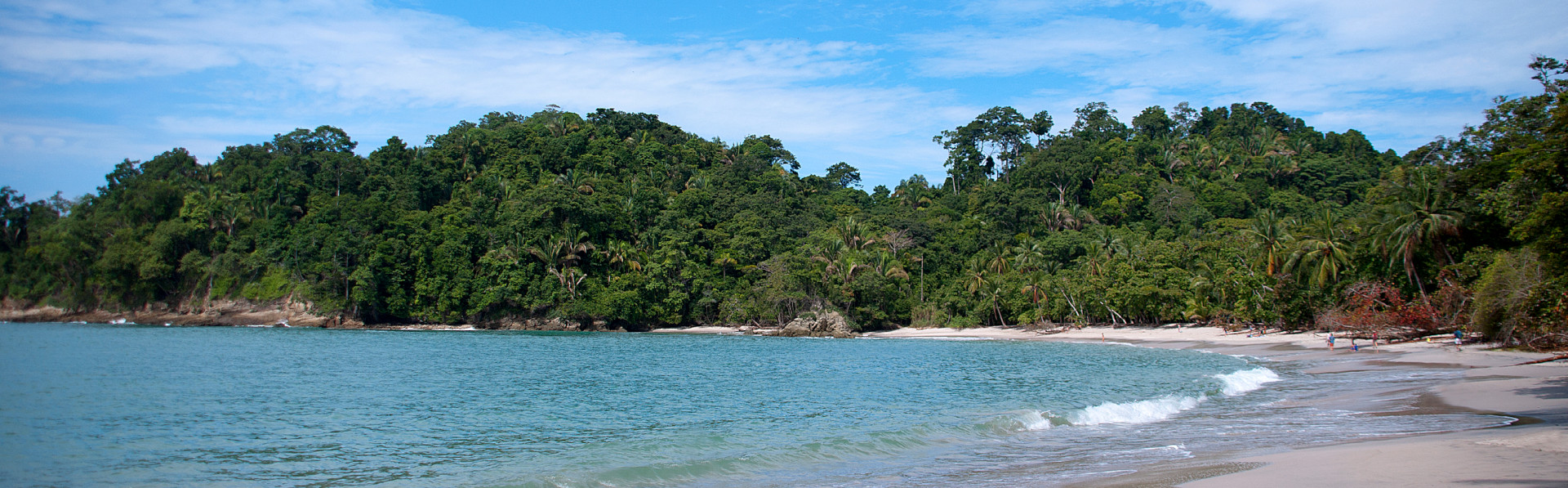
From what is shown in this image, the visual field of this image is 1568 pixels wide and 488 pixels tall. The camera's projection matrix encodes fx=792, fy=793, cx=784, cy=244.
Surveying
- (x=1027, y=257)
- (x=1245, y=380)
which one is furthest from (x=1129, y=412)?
(x=1027, y=257)

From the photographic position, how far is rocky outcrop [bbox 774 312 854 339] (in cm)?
5934

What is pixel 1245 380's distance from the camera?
21.4 m

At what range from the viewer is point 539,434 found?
1493cm

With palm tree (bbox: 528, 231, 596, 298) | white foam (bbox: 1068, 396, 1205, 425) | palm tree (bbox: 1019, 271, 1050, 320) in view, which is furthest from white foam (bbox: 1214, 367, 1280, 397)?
palm tree (bbox: 528, 231, 596, 298)

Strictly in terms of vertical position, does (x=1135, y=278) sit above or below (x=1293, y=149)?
below

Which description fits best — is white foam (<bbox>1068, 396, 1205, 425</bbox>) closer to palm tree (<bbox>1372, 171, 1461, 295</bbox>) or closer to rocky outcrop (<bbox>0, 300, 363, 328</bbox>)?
palm tree (<bbox>1372, 171, 1461, 295</bbox>)

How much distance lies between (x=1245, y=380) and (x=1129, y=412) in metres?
7.82

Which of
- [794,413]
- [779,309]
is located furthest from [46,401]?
[779,309]

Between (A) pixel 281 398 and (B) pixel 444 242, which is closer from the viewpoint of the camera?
(A) pixel 281 398

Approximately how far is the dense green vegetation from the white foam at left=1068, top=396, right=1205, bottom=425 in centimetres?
2473

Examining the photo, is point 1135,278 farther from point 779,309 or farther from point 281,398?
point 281,398

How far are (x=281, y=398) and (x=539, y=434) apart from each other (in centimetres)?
923

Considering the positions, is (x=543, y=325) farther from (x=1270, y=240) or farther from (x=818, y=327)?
(x=1270, y=240)

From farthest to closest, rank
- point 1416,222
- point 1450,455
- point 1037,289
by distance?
point 1037,289, point 1416,222, point 1450,455
